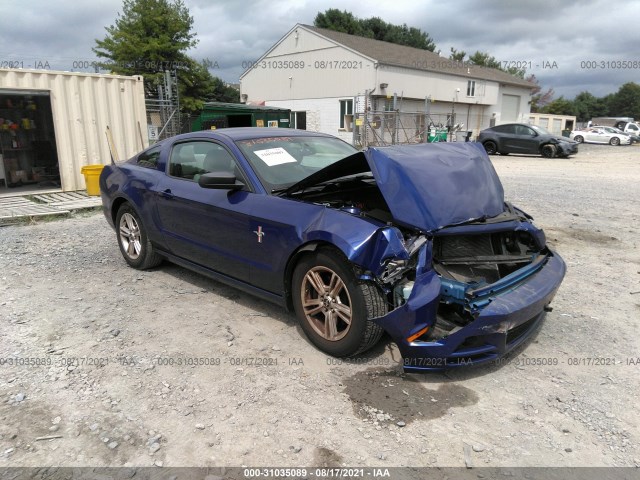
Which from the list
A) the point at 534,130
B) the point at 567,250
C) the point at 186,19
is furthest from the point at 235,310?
the point at 186,19

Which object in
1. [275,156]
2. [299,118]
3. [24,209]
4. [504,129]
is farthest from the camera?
[299,118]

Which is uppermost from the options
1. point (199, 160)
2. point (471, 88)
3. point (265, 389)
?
point (471, 88)

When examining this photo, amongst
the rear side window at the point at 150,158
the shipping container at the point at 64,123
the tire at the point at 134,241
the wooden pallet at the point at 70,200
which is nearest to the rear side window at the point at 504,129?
the shipping container at the point at 64,123

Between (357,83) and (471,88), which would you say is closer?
(357,83)

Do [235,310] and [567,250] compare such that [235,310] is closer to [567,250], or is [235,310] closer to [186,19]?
[567,250]

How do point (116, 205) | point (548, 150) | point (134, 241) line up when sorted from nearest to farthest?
point (134, 241), point (116, 205), point (548, 150)

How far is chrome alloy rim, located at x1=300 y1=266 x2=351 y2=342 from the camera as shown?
325 centimetres

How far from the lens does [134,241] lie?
17.4ft

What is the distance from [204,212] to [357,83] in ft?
87.0

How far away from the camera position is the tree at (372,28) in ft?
157

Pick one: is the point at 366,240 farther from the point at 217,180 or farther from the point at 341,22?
the point at 341,22

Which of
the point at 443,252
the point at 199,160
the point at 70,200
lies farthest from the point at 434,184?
the point at 70,200

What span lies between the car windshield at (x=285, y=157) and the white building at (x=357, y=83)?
2034 cm

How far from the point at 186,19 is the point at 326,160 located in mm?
29586
